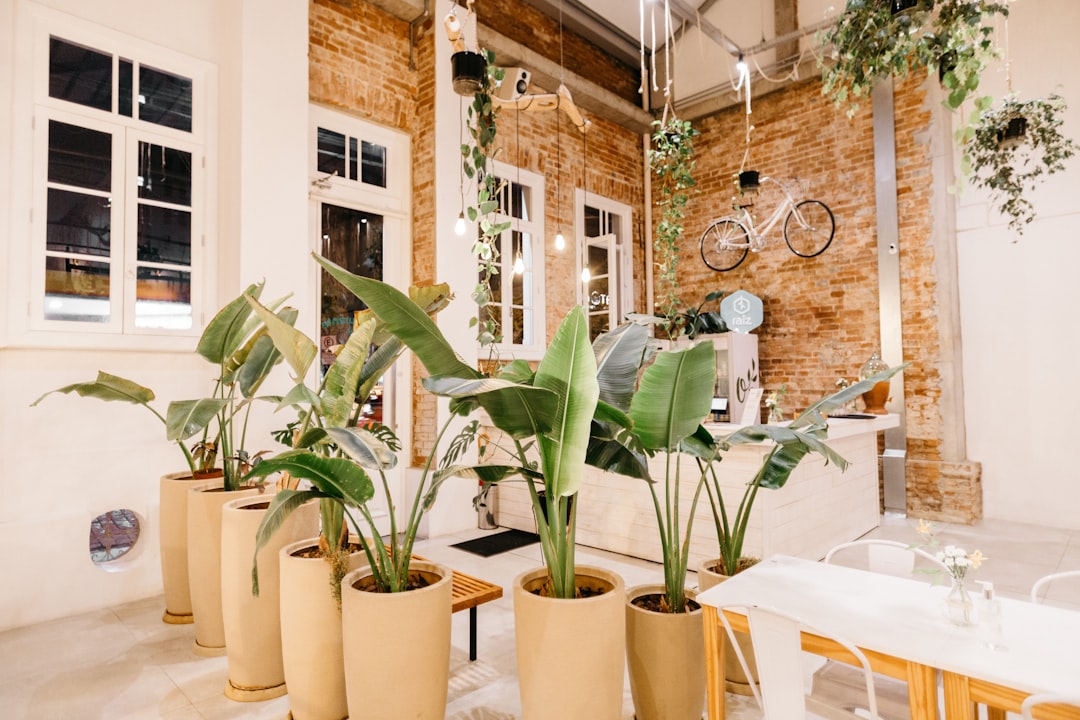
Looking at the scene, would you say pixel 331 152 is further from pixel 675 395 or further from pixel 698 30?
pixel 698 30

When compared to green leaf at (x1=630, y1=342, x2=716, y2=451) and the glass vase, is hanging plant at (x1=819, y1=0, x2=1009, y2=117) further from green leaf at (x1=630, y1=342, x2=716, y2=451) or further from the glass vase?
the glass vase

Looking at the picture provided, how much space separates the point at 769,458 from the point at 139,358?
3934 mm

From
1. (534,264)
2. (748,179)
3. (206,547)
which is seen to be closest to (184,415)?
(206,547)

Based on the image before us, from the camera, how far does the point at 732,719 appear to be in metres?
2.38

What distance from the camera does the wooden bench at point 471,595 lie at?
2596mm

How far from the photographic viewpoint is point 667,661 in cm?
206

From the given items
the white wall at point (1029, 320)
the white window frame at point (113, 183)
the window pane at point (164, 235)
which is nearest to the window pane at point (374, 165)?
the white window frame at point (113, 183)

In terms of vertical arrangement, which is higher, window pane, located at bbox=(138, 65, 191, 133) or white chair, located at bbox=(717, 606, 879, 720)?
window pane, located at bbox=(138, 65, 191, 133)

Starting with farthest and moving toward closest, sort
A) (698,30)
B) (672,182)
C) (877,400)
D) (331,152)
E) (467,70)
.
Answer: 1. (672,182)
2. (698,30)
3. (877,400)
4. (331,152)
5. (467,70)

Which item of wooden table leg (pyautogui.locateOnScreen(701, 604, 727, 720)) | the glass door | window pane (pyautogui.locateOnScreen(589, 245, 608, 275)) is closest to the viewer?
wooden table leg (pyautogui.locateOnScreen(701, 604, 727, 720))

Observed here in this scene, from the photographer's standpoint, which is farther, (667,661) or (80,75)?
(80,75)

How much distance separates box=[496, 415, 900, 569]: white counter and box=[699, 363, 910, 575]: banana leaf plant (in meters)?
1.47

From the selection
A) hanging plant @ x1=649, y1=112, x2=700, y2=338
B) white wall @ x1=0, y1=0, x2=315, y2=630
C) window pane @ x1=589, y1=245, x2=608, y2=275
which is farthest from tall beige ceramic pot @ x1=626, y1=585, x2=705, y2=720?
window pane @ x1=589, y1=245, x2=608, y2=275

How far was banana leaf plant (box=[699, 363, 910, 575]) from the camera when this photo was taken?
80.0 inches
